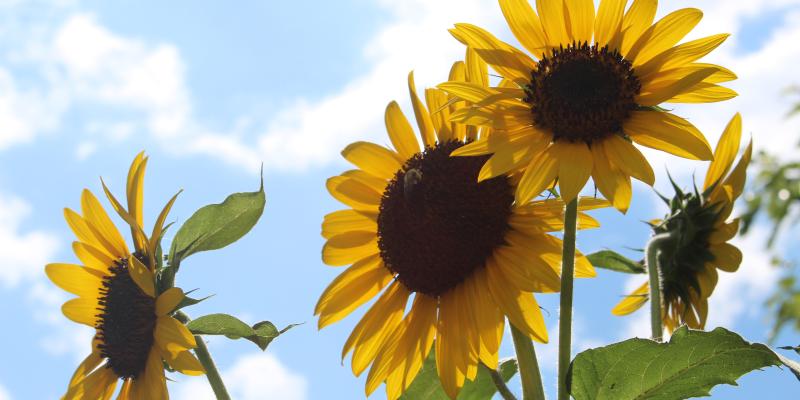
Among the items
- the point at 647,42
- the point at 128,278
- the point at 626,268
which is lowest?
the point at 626,268

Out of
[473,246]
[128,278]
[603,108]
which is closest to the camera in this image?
[603,108]

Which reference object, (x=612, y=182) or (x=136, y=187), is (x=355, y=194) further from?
(x=612, y=182)

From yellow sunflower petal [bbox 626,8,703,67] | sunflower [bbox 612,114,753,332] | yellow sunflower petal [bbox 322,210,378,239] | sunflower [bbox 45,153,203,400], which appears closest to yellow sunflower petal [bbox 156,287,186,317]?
sunflower [bbox 45,153,203,400]

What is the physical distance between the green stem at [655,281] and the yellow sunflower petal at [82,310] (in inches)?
52.2

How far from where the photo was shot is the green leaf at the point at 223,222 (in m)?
1.95

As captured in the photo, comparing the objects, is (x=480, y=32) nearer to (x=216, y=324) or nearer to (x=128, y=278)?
(x=216, y=324)

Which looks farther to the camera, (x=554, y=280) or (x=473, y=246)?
(x=473, y=246)

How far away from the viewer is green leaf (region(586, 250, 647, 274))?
2414 millimetres

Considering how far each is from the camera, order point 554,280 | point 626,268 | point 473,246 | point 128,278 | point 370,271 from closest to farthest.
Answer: point 554,280 < point 473,246 < point 370,271 < point 128,278 < point 626,268

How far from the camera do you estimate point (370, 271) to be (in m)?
2.02

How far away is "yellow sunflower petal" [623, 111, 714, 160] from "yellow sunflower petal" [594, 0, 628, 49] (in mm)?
172

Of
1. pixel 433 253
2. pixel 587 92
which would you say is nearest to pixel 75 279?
pixel 433 253

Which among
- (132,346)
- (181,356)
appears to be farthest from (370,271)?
(132,346)

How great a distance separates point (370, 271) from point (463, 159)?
35 cm
